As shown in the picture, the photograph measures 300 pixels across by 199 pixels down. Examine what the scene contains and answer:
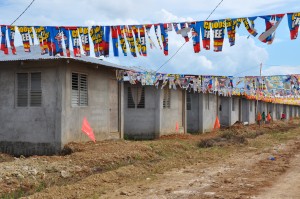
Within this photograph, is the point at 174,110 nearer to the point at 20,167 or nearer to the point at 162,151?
the point at 162,151

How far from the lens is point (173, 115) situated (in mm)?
24062

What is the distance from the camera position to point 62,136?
1416 centimetres

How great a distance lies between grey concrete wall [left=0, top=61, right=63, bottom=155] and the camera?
14.3 meters

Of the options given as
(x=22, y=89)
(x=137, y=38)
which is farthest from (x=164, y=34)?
(x=22, y=89)

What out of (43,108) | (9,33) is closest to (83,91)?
(43,108)

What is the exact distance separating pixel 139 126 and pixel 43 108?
874 cm

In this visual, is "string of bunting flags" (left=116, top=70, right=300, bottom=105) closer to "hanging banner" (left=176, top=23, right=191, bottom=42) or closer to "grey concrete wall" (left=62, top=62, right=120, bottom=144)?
"grey concrete wall" (left=62, top=62, right=120, bottom=144)

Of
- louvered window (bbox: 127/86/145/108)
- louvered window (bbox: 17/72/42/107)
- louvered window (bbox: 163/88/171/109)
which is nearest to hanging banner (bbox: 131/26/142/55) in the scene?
louvered window (bbox: 17/72/42/107)

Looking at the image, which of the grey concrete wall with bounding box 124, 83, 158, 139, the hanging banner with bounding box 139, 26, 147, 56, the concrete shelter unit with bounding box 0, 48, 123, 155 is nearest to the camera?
the hanging banner with bounding box 139, 26, 147, 56

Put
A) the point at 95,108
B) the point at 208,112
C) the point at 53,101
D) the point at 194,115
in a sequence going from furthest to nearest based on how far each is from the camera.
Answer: the point at 208,112
the point at 194,115
the point at 95,108
the point at 53,101

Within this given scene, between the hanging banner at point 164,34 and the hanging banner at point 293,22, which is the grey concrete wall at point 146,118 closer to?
the hanging banner at point 164,34

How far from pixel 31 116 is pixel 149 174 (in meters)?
5.86

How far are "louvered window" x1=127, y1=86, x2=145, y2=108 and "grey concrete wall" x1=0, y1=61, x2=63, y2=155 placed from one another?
27.6 feet

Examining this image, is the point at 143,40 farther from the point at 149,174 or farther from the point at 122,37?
the point at 149,174
